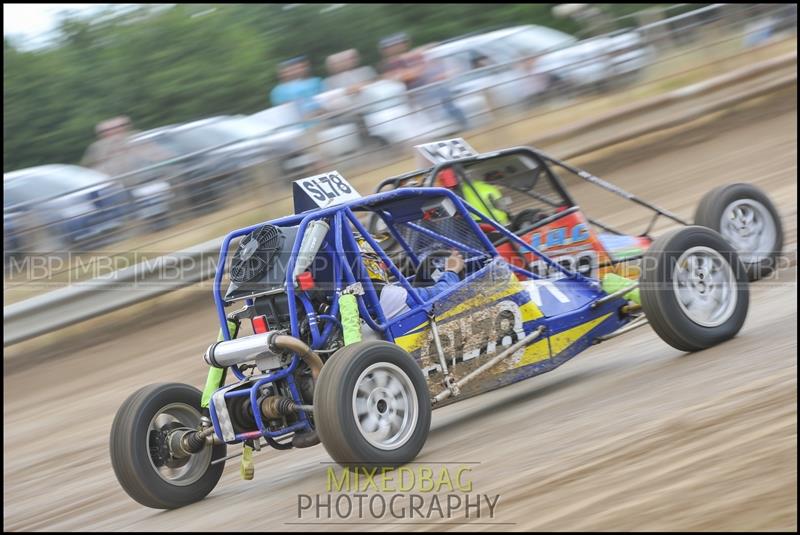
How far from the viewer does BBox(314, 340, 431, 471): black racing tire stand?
4840 millimetres

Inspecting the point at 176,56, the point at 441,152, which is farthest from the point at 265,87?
the point at 441,152

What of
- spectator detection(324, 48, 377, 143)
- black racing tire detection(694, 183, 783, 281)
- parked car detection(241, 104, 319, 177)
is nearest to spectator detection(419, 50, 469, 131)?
spectator detection(324, 48, 377, 143)

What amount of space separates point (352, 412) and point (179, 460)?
113 cm

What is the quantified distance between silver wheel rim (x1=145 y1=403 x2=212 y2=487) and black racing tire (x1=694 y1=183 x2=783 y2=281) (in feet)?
12.9

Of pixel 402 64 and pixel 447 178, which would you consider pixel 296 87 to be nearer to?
pixel 402 64

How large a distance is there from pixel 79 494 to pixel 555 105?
8.44 metres

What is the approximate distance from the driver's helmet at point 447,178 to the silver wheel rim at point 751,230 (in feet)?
7.14

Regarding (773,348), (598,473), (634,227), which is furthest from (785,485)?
(634,227)

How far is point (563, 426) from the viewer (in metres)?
5.42

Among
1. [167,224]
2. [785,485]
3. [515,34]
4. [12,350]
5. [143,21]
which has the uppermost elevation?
[143,21]

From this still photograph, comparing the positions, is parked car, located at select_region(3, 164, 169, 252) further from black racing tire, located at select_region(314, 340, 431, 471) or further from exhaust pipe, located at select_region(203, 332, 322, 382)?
black racing tire, located at select_region(314, 340, 431, 471)

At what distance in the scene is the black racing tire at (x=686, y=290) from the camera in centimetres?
623

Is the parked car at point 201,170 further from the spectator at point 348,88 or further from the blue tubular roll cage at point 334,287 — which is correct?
the blue tubular roll cage at point 334,287

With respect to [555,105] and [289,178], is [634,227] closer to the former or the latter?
[555,105]
